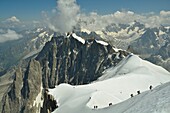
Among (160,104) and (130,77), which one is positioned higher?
(130,77)

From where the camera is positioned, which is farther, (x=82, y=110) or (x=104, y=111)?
(x=82, y=110)

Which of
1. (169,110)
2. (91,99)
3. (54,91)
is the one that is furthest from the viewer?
(54,91)

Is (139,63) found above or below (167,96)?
above

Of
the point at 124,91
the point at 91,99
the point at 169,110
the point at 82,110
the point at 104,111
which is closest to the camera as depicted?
the point at 169,110

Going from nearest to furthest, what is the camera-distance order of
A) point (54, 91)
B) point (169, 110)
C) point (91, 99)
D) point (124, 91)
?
point (169, 110) → point (91, 99) → point (124, 91) → point (54, 91)

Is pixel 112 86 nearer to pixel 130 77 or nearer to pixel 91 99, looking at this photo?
pixel 130 77

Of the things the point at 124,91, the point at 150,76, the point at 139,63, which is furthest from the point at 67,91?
the point at 139,63

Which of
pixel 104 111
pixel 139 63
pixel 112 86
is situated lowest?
pixel 104 111

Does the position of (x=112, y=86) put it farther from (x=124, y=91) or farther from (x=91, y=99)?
(x=91, y=99)

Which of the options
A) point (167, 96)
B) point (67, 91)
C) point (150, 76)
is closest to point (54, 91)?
point (67, 91)
